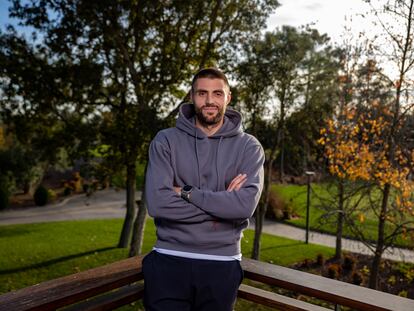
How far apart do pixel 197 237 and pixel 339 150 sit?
28.3 feet

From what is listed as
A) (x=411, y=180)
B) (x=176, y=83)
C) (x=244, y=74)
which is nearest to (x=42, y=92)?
(x=176, y=83)

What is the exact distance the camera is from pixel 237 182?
2578 mm

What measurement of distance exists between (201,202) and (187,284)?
19.2 inches

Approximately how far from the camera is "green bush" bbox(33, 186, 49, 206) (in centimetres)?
2131

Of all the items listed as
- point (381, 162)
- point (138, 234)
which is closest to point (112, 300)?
point (381, 162)

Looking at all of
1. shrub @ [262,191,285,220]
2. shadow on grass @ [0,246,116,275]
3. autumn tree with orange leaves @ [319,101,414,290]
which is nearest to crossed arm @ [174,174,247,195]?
autumn tree with orange leaves @ [319,101,414,290]

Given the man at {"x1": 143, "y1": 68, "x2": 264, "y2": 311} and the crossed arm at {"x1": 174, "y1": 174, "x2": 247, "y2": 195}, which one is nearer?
the man at {"x1": 143, "y1": 68, "x2": 264, "y2": 311}

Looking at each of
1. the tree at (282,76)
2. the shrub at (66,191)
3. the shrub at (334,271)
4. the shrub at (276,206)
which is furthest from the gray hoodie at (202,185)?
the shrub at (66,191)

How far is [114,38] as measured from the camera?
10.9 metres

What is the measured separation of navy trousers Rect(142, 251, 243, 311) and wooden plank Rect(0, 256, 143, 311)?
→ 31 cm

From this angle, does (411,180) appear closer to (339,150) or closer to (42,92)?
(339,150)

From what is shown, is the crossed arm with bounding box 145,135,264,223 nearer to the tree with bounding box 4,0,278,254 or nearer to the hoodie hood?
the hoodie hood

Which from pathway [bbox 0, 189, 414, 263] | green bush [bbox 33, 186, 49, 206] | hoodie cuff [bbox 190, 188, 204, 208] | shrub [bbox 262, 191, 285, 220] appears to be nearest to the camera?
hoodie cuff [bbox 190, 188, 204, 208]

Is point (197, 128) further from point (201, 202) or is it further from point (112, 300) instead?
point (112, 300)
